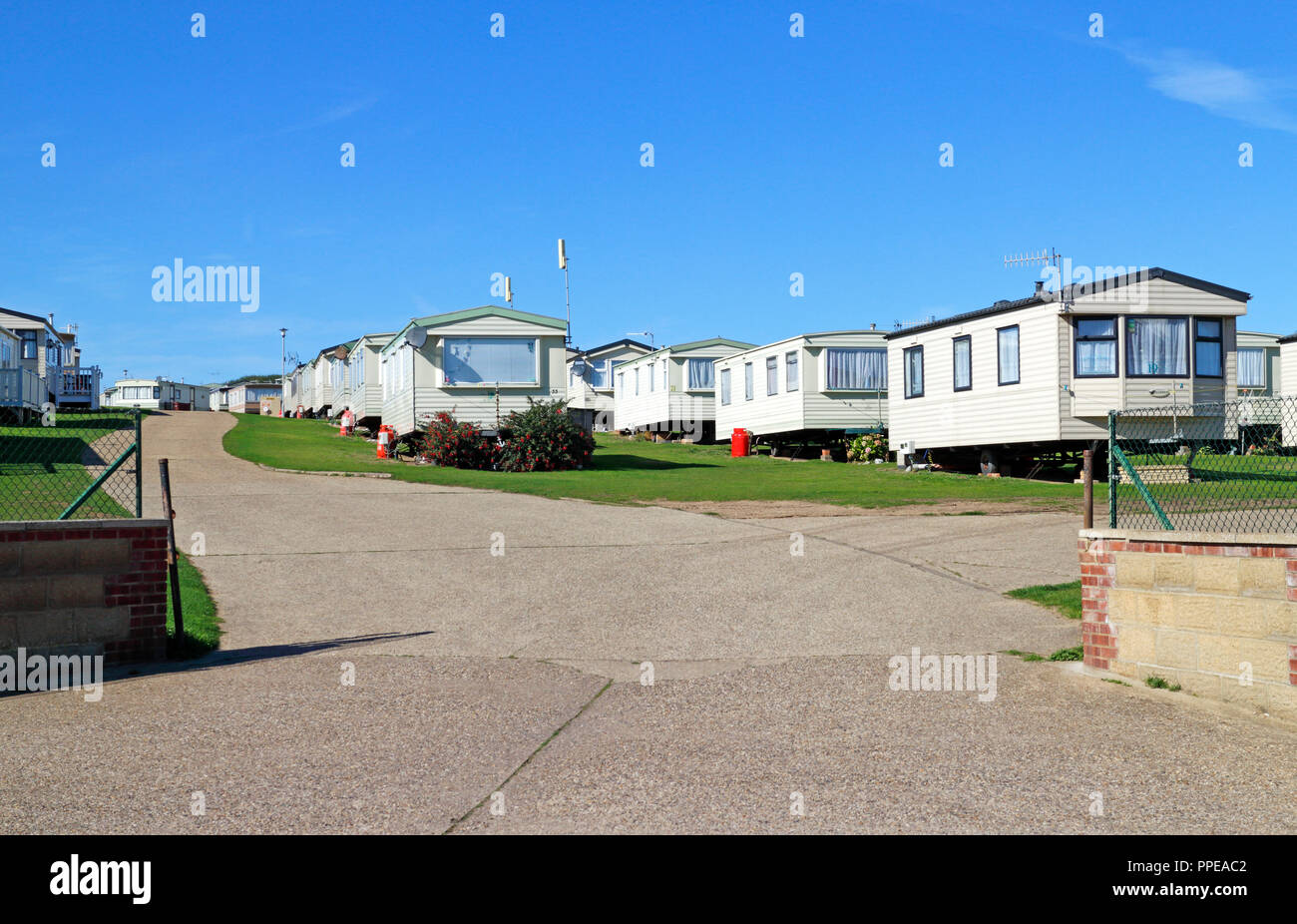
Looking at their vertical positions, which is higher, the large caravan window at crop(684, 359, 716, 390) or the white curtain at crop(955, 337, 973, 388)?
the large caravan window at crop(684, 359, 716, 390)

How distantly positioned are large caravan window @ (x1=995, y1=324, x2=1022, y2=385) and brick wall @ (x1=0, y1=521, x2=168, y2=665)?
717 inches

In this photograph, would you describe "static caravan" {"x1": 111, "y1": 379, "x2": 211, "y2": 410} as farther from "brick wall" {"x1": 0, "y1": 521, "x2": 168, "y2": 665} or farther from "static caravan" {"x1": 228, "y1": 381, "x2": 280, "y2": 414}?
"brick wall" {"x1": 0, "y1": 521, "x2": 168, "y2": 665}

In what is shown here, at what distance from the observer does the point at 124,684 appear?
7230 mm

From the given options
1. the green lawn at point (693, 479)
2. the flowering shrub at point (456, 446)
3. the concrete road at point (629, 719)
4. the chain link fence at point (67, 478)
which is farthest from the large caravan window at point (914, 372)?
the chain link fence at point (67, 478)

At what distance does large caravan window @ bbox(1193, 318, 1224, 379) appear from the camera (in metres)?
21.4

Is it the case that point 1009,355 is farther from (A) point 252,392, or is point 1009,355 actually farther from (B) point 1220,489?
(A) point 252,392

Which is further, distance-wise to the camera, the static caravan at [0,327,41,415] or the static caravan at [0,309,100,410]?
the static caravan at [0,309,100,410]

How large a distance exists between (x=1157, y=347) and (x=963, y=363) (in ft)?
13.6

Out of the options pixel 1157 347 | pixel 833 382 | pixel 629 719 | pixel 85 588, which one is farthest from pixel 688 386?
pixel 629 719

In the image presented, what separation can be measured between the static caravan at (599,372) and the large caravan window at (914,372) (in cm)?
2162

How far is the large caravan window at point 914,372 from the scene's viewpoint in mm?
25859

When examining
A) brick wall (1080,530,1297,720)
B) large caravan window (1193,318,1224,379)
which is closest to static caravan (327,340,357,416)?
large caravan window (1193,318,1224,379)
